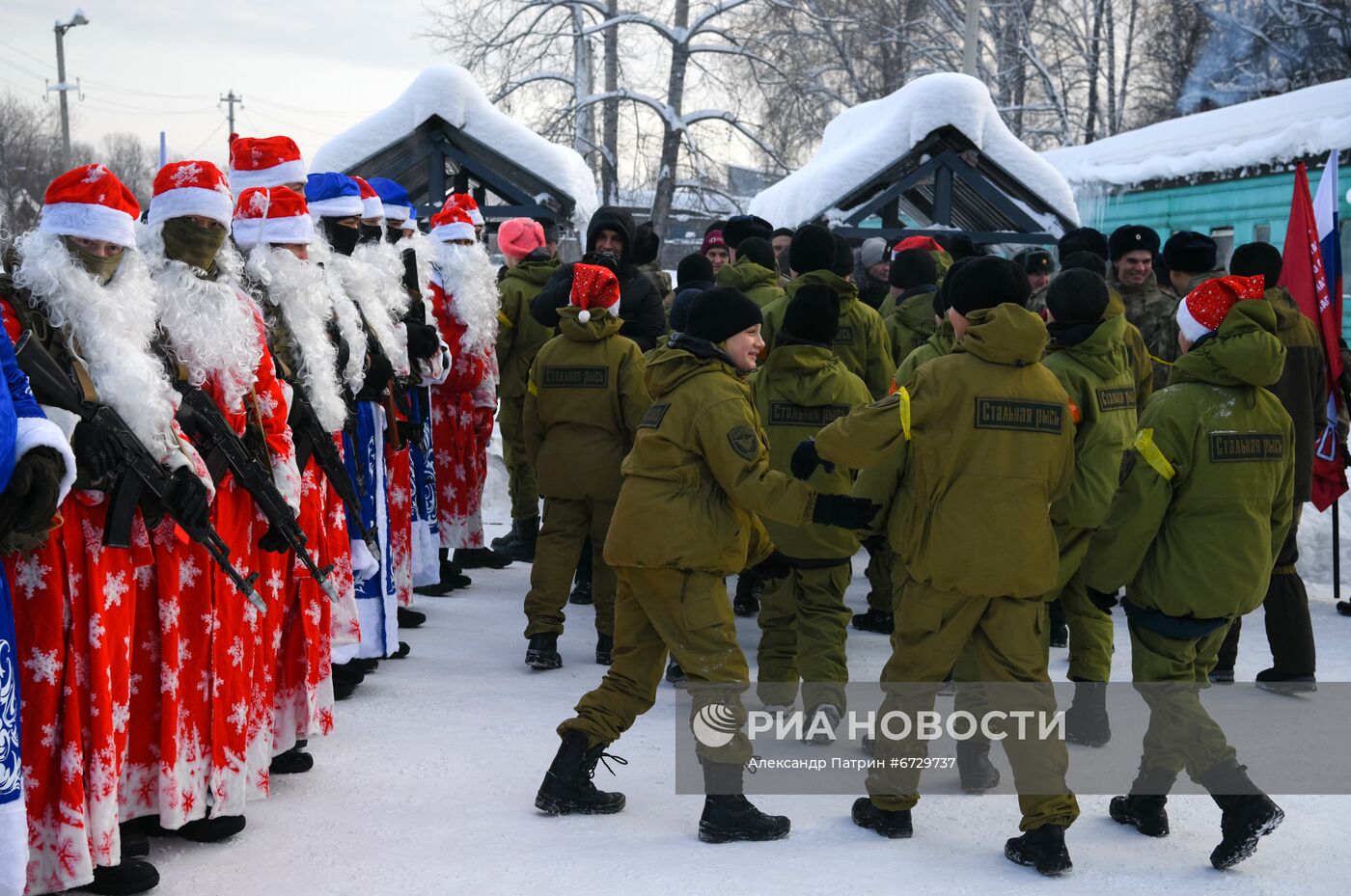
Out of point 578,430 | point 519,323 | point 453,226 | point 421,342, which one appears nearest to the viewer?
point 578,430

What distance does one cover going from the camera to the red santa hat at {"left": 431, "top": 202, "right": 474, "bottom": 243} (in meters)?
7.53

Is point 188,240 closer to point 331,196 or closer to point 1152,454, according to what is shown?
point 331,196

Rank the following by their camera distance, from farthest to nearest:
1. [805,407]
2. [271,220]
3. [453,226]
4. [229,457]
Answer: [453,226]
[805,407]
[271,220]
[229,457]

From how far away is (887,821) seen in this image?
13.3 feet

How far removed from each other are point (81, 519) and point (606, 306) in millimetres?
2882

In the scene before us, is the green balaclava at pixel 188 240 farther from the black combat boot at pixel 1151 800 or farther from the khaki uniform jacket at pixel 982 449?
the black combat boot at pixel 1151 800

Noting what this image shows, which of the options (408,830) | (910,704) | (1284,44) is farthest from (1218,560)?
A: (1284,44)

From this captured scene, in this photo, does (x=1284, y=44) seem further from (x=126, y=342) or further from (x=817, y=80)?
(x=126, y=342)

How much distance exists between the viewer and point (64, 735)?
3346mm

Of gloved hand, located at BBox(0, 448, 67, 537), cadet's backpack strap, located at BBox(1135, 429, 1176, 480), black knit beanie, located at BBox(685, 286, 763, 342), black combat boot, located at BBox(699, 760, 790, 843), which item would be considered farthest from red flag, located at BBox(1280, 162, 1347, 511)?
gloved hand, located at BBox(0, 448, 67, 537)

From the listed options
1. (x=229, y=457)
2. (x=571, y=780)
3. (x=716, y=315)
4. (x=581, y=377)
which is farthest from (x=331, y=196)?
(x=571, y=780)

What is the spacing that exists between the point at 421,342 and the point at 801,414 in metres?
2.07

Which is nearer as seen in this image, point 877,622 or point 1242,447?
point 1242,447

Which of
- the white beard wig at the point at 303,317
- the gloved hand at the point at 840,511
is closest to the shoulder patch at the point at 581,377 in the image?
the white beard wig at the point at 303,317
